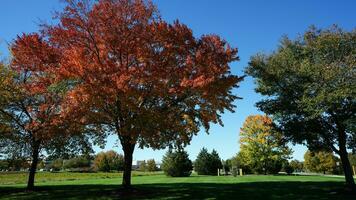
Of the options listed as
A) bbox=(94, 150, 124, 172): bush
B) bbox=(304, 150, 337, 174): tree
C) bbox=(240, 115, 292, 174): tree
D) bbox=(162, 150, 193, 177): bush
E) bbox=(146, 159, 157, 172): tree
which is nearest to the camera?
bbox=(162, 150, 193, 177): bush

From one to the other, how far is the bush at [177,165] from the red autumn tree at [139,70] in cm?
2987

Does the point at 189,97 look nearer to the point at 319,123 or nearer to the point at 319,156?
the point at 319,123

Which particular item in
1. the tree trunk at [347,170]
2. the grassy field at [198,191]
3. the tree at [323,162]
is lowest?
the grassy field at [198,191]

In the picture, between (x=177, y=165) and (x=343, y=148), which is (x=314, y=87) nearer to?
(x=343, y=148)

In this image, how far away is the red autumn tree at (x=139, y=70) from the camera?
62.5 ft

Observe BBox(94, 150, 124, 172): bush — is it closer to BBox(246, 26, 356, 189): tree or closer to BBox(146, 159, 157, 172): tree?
BBox(146, 159, 157, 172): tree

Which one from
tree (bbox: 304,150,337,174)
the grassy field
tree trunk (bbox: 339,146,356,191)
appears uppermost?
→ tree (bbox: 304,150,337,174)

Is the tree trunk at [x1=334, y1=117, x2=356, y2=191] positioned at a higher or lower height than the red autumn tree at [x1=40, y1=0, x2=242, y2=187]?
lower

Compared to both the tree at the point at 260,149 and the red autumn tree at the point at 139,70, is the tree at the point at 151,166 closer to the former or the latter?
the tree at the point at 260,149

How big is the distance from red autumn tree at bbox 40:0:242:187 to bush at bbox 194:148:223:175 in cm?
3815

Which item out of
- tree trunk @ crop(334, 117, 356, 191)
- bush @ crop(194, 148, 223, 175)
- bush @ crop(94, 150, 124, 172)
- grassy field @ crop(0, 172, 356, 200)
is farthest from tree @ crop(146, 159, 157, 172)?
tree trunk @ crop(334, 117, 356, 191)

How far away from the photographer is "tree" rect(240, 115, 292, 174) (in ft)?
192

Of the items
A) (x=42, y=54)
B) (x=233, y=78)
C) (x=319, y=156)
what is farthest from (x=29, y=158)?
(x=319, y=156)

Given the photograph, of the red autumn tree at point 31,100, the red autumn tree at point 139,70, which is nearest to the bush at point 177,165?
the red autumn tree at point 31,100
